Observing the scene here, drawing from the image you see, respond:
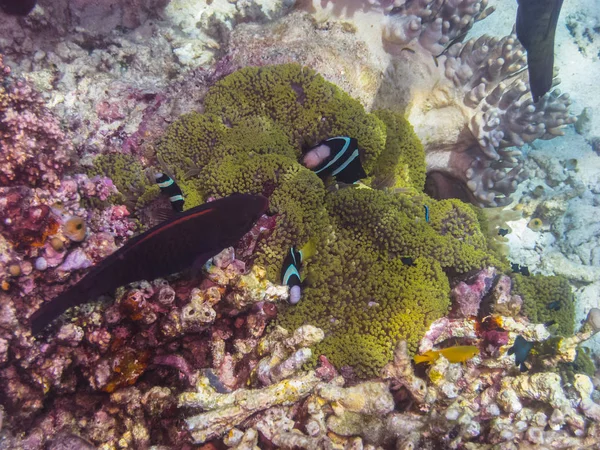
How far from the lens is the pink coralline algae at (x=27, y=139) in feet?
8.96

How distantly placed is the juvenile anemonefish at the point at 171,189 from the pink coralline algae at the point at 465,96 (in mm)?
3336

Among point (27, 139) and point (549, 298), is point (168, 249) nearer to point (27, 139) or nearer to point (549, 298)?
point (27, 139)

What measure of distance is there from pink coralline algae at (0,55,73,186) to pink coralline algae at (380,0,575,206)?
4.00 meters

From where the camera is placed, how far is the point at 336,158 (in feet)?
12.0

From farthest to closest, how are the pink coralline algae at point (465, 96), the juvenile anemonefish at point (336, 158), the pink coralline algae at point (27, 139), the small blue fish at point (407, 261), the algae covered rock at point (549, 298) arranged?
the pink coralline algae at point (465, 96) → the algae covered rock at point (549, 298) → the juvenile anemonefish at point (336, 158) → the small blue fish at point (407, 261) → the pink coralline algae at point (27, 139)

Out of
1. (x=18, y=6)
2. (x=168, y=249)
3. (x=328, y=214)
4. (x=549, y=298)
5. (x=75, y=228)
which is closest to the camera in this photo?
(x=168, y=249)

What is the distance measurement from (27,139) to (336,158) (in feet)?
7.96

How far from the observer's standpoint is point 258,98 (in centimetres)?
397

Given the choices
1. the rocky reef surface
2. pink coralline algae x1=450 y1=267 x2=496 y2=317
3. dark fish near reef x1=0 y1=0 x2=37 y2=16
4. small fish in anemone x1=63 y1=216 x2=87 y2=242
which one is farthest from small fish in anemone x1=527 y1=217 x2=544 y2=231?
dark fish near reef x1=0 y1=0 x2=37 y2=16

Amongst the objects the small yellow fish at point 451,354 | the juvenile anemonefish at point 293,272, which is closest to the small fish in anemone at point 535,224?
the small yellow fish at point 451,354

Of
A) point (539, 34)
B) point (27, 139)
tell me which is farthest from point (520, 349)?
point (27, 139)

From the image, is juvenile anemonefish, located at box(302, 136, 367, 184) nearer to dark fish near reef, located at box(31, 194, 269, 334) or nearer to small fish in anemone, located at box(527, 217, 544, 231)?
dark fish near reef, located at box(31, 194, 269, 334)

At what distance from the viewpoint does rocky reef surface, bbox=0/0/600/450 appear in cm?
A: 269

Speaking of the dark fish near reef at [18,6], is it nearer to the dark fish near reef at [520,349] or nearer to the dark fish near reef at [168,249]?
the dark fish near reef at [168,249]
